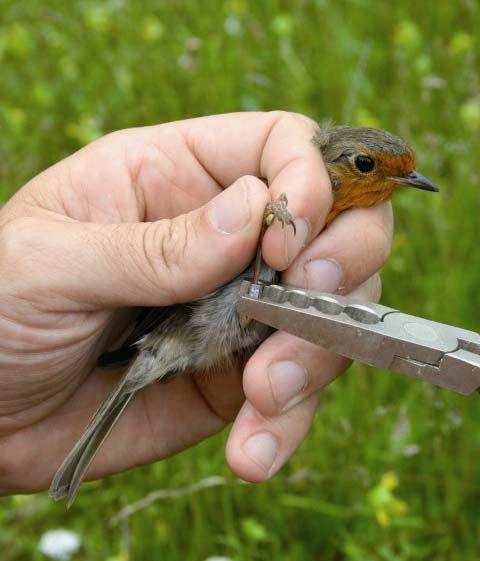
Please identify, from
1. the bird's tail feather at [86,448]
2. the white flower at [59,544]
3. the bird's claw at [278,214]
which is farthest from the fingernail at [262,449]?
the white flower at [59,544]

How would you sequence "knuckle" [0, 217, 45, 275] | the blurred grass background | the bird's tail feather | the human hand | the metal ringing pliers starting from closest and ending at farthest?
1. the metal ringing pliers
2. the human hand
3. "knuckle" [0, 217, 45, 275]
4. the bird's tail feather
5. the blurred grass background

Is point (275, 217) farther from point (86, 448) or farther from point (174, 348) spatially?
point (86, 448)

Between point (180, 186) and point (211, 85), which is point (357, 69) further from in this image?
point (180, 186)

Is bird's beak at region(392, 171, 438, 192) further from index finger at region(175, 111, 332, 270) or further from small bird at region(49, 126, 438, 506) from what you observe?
index finger at region(175, 111, 332, 270)

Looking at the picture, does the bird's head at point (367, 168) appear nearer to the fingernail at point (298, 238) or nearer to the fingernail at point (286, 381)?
the fingernail at point (298, 238)

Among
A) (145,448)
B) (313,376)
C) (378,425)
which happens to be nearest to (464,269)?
(378,425)

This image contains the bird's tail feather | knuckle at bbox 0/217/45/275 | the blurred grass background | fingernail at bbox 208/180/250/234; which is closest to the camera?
fingernail at bbox 208/180/250/234

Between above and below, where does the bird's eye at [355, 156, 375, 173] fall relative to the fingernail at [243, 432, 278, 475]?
above

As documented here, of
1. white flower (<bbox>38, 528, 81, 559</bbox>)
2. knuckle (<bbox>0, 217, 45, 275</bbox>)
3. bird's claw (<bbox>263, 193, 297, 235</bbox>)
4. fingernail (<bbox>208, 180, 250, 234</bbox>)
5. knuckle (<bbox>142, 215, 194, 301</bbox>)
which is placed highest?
fingernail (<bbox>208, 180, 250, 234</bbox>)

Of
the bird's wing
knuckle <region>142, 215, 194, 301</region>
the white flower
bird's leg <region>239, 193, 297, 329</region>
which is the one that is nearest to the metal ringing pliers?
bird's leg <region>239, 193, 297, 329</region>
